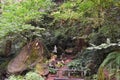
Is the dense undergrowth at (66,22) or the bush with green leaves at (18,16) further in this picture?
the bush with green leaves at (18,16)

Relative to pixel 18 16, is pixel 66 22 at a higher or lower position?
lower

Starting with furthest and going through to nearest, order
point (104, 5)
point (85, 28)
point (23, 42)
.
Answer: point (23, 42), point (85, 28), point (104, 5)

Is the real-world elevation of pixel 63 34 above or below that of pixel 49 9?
below

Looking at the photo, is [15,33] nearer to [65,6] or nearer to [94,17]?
[65,6]

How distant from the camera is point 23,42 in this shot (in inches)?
480

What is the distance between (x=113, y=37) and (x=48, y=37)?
472cm

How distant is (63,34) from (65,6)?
2.35 metres

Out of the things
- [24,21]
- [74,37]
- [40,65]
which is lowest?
[40,65]

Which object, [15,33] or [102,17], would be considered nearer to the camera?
[102,17]

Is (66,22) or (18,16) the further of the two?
(66,22)

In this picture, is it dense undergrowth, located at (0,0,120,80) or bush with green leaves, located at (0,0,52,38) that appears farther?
bush with green leaves, located at (0,0,52,38)

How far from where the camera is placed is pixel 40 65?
413 inches

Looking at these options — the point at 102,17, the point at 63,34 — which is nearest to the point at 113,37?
the point at 102,17

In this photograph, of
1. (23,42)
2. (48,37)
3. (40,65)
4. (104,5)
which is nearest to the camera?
(104,5)
